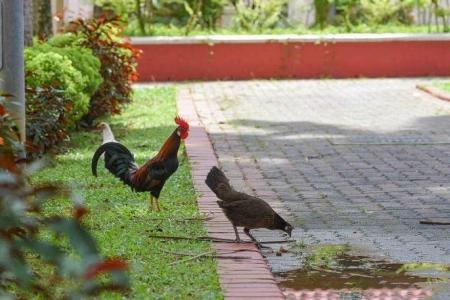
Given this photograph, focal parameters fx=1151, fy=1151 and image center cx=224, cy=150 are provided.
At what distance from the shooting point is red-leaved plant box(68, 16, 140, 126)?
15.0 metres

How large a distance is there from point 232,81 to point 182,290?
52.0 ft

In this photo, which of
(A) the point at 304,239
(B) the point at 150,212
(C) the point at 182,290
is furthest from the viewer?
(B) the point at 150,212

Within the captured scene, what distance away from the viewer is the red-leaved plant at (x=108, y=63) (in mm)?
14969

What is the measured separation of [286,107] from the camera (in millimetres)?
17234

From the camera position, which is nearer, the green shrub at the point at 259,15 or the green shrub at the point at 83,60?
the green shrub at the point at 83,60

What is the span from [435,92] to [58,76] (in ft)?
26.9

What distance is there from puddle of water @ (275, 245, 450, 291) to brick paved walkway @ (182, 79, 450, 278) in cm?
16

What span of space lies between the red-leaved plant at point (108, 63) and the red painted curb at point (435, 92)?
202 inches

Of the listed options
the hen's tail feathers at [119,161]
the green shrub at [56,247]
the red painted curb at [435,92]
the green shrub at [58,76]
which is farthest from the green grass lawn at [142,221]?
the red painted curb at [435,92]

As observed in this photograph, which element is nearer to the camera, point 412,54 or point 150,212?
point 150,212

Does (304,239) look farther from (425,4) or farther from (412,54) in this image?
(425,4)

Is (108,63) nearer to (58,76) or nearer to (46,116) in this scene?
(58,76)

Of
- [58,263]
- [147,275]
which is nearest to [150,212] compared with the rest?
[147,275]

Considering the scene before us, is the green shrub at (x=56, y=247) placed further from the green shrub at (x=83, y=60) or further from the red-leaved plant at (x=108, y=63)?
the red-leaved plant at (x=108, y=63)
